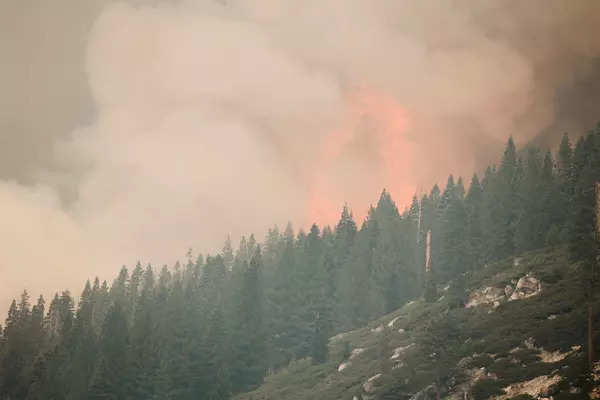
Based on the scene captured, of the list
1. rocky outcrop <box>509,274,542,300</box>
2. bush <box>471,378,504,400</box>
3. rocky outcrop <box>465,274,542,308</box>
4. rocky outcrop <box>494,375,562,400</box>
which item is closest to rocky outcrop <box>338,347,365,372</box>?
rocky outcrop <box>465,274,542,308</box>

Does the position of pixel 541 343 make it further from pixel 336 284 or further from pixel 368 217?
pixel 368 217

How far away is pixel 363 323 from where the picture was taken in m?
98.8

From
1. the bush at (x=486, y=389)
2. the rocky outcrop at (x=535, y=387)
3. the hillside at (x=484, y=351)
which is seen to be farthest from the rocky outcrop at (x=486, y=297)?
the rocky outcrop at (x=535, y=387)

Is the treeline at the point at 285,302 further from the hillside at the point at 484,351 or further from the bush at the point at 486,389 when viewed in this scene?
the bush at the point at 486,389

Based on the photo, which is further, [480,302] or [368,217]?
[368,217]

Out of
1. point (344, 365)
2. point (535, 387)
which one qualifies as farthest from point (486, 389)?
point (344, 365)

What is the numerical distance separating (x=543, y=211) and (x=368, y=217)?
54.1m

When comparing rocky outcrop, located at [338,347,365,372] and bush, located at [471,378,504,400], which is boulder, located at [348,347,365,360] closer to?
rocky outcrop, located at [338,347,365,372]

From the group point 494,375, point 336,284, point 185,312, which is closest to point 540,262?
point 494,375

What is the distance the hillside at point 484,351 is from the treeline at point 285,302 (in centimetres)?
424

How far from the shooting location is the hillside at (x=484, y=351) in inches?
1885

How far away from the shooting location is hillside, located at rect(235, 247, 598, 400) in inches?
1885

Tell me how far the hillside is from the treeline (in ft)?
13.9

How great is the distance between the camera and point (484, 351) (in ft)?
185
